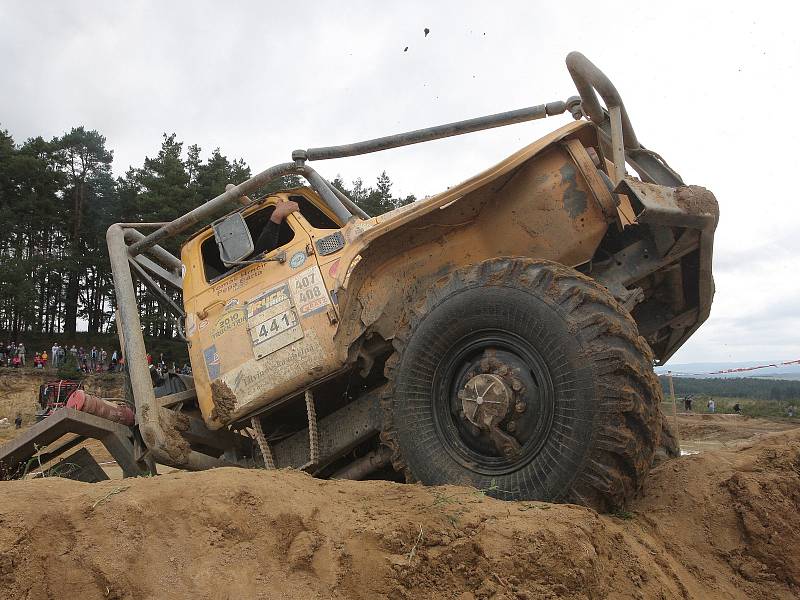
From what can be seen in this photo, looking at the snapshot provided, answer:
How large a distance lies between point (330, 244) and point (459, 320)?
1274mm

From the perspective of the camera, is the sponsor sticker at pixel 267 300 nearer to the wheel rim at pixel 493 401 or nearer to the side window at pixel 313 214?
the side window at pixel 313 214

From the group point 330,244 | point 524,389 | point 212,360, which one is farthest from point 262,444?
point 524,389

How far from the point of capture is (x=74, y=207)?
36.7 meters

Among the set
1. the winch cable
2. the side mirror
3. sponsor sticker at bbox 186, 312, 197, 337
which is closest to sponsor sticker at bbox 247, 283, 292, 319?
the side mirror

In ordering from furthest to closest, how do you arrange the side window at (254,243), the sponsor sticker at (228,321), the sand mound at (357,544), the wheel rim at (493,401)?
the side window at (254,243)
the sponsor sticker at (228,321)
the wheel rim at (493,401)
the sand mound at (357,544)

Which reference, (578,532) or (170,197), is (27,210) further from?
(578,532)

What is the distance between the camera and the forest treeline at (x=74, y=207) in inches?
1185

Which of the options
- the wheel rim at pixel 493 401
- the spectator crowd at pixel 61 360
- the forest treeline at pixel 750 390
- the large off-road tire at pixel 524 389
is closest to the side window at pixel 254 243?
the large off-road tire at pixel 524 389

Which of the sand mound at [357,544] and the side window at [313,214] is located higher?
the side window at [313,214]

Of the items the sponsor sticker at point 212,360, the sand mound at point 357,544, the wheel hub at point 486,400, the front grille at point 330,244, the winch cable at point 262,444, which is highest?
the front grille at point 330,244

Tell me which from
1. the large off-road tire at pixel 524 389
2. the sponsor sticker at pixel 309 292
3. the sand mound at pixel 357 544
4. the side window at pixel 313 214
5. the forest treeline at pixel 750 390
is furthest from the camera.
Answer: the forest treeline at pixel 750 390

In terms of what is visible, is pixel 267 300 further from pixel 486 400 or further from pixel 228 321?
pixel 486 400

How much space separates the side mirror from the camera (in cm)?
422

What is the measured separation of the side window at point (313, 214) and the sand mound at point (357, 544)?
91.0 inches
